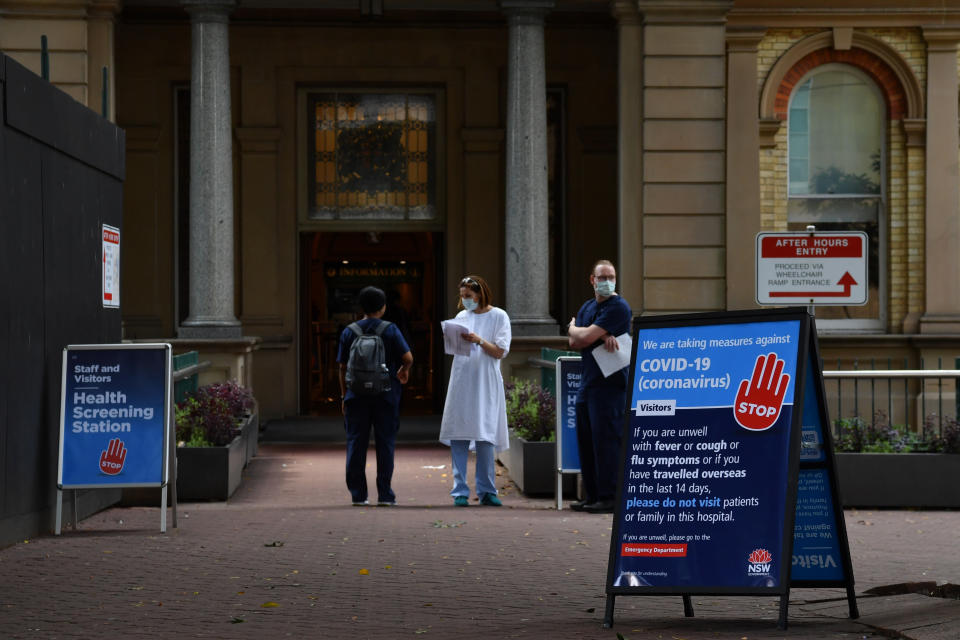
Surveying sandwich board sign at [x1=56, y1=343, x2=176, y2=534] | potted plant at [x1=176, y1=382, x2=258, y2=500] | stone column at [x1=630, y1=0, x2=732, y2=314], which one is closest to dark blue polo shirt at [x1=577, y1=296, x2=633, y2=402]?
sandwich board sign at [x1=56, y1=343, x2=176, y2=534]

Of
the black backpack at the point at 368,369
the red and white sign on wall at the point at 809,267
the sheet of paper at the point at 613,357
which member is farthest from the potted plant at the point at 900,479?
the black backpack at the point at 368,369

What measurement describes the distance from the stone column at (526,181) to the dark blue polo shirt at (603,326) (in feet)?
21.0

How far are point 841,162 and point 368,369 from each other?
9941mm

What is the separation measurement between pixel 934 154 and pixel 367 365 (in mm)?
A: 10237

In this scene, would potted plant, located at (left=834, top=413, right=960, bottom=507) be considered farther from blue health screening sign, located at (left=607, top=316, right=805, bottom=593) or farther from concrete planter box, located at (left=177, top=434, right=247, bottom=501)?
blue health screening sign, located at (left=607, top=316, right=805, bottom=593)

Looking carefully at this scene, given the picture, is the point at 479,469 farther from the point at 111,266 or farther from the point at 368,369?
the point at 111,266

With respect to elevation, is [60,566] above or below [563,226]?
below

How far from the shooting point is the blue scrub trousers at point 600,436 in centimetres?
1112

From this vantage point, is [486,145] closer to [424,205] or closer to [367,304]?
[424,205]

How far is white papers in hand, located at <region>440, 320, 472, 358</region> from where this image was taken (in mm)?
11836

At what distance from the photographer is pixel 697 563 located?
254 inches

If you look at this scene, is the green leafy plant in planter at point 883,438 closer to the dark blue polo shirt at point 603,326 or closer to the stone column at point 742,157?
the dark blue polo shirt at point 603,326

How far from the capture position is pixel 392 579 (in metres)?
8.02

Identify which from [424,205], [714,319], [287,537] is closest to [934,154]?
[424,205]
